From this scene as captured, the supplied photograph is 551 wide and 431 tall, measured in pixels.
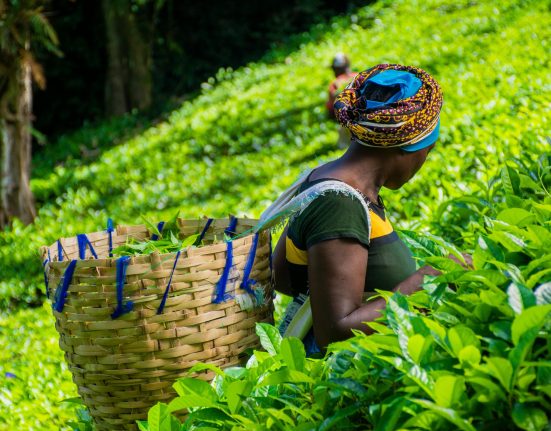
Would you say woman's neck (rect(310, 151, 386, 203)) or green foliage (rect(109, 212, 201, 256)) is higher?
woman's neck (rect(310, 151, 386, 203))

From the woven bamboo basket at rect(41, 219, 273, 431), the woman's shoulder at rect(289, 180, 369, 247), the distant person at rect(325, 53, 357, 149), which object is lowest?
the distant person at rect(325, 53, 357, 149)

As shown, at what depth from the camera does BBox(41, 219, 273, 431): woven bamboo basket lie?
2105mm

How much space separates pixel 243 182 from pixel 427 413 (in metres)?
8.07

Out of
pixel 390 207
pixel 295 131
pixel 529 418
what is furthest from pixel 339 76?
pixel 529 418

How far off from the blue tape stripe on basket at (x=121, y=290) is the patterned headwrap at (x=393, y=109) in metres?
0.77

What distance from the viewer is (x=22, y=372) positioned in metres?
4.93

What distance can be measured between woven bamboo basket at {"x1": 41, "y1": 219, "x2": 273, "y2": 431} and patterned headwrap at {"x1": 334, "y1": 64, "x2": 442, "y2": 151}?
432mm

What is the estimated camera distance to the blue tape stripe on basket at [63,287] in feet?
6.97

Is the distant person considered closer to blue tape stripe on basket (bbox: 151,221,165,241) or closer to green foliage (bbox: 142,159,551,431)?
blue tape stripe on basket (bbox: 151,221,165,241)

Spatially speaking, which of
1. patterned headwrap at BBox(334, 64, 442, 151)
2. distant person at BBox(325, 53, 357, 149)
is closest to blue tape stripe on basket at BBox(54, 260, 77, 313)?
patterned headwrap at BBox(334, 64, 442, 151)

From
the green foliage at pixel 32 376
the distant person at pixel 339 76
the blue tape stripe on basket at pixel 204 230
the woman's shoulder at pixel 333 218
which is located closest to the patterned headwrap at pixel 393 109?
the woman's shoulder at pixel 333 218

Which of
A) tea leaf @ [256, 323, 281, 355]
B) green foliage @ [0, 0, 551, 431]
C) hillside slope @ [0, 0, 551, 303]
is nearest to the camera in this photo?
green foliage @ [0, 0, 551, 431]

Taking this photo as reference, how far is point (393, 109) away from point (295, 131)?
28.2 ft

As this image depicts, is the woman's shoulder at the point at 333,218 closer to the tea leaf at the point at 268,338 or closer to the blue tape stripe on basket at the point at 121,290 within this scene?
the tea leaf at the point at 268,338
